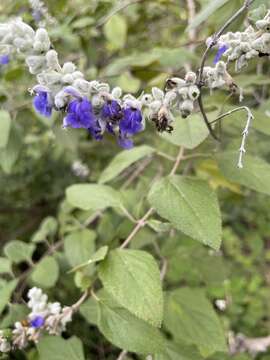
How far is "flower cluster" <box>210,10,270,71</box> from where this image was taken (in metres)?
0.93

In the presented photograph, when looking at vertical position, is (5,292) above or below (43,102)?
below

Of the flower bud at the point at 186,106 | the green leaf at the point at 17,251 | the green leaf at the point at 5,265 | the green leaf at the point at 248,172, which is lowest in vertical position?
the green leaf at the point at 17,251

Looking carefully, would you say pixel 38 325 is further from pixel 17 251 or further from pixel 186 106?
pixel 186 106

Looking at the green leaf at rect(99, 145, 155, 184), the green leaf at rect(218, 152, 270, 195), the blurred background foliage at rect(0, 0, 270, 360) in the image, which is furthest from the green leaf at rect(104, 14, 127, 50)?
the green leaf at rect(218, 152, 270, 195)

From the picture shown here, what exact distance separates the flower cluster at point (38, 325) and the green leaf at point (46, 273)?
211 mm

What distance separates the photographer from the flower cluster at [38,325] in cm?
123

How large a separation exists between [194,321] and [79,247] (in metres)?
0.47

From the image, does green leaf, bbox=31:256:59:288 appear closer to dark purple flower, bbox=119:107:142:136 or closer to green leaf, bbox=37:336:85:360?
green leaf, bbox=37:336:85:360

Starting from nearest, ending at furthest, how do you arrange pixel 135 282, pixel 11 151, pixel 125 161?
pixel 135 282, pixel 125 161, pixel 11 151

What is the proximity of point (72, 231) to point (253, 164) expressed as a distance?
88 centimetres

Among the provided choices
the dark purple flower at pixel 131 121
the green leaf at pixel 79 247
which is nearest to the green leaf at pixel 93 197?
the green leaf at pixel 79 247

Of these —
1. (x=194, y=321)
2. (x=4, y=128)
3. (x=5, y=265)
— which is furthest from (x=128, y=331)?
(x=4, y=128)

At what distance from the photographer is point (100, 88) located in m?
0.93

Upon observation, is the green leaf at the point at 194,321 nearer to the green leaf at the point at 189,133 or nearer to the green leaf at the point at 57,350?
the green leaf at the point at 57,350
